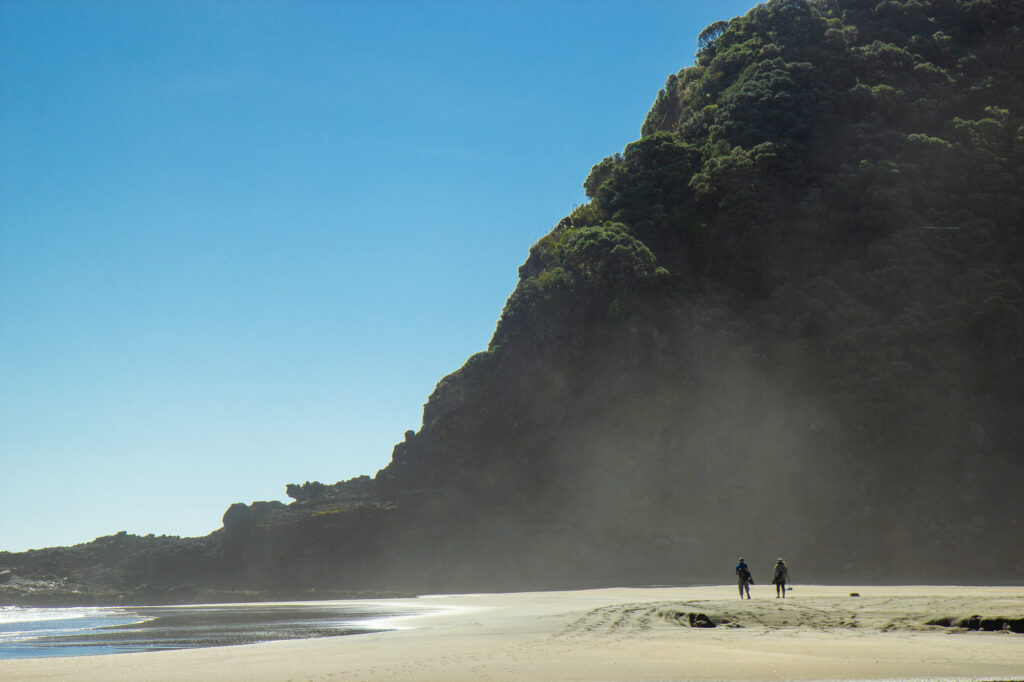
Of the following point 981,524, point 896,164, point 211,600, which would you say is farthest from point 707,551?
point 211,600

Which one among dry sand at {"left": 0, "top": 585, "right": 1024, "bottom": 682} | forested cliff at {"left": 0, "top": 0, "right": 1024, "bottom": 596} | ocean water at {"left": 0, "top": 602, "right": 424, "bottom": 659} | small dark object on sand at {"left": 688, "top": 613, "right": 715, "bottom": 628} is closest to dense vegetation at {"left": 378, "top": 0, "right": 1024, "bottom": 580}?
forested cliff at {"left": 0, "top": 0, "right": 1024, "bottom": 596}

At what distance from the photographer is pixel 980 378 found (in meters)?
35.1

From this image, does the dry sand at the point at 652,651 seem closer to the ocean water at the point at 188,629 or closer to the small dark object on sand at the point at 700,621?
the small dark object on sand at the point at 700,621

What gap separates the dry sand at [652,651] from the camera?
9.74 m

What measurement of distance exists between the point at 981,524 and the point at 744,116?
91.7 feet

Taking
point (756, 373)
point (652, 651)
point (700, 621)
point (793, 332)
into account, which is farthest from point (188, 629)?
point (793, 332)

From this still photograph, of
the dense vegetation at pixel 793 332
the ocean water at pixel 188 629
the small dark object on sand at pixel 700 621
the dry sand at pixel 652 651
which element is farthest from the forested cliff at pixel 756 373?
the small dark object on sand at pixel 700 621

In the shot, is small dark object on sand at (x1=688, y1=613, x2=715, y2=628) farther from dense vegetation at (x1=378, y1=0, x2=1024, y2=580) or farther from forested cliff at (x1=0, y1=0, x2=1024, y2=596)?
dense vegetation at (x1=378, y1=0, x2=1024, y2=580)

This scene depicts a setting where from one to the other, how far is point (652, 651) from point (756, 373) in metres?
28.4

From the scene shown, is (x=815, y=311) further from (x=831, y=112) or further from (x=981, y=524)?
(x=831, y=112)

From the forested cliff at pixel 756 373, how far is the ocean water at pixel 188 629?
1163cm

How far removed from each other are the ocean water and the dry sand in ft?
10.3

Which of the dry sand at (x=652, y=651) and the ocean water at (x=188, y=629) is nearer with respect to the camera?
the dry sand at (x=652, y=651)

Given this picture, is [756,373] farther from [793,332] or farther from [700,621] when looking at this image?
[700,621]
